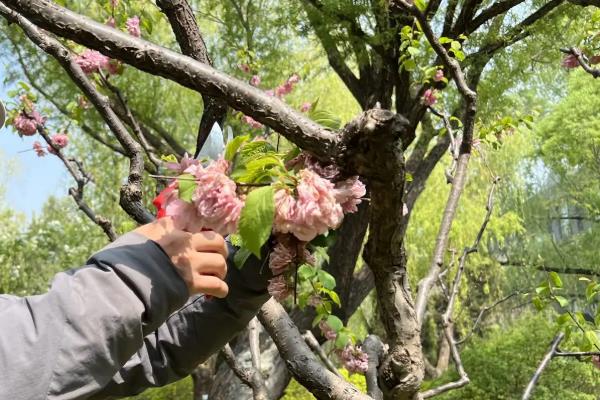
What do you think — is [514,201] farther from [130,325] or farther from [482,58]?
[130,325]

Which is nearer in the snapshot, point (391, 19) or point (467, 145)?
point (467, 145)

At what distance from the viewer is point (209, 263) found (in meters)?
0.80

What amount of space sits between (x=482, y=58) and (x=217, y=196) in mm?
4516

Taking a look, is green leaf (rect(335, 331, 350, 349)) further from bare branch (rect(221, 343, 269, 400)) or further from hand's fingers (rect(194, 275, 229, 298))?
hand's fingers (rect(194, 275, 229, 298))

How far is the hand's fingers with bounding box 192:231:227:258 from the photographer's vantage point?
80 cm

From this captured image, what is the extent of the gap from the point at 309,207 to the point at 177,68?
10.4 inches

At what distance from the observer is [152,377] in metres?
1.12

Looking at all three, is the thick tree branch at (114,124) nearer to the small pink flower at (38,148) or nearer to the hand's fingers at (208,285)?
the hand's fingers at (208,285)

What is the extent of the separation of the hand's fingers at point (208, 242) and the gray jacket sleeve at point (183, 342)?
265 millimetres

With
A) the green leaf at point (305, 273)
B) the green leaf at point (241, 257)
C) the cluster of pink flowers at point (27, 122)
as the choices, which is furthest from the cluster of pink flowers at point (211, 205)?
the cluster of pink flowers at point (27, 122)

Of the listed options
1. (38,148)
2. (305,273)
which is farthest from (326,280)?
(38,148)

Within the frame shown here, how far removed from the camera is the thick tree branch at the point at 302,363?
130 cm

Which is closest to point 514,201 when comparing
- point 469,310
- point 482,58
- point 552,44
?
point 469,310

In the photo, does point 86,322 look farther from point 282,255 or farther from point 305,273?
point 305,273
